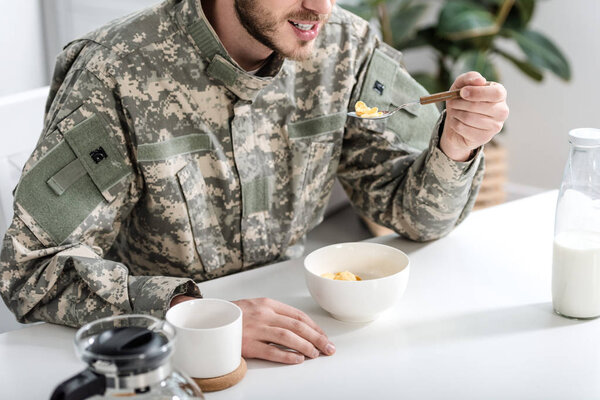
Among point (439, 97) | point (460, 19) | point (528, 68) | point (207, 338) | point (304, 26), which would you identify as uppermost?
point (304, 26)

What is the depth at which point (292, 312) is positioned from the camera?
3.83 ft

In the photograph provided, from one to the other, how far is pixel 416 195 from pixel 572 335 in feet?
1.49

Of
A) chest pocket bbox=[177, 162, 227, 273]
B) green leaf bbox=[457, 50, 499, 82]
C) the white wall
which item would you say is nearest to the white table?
chest pocket bbox=[177, 162, 227, 273]

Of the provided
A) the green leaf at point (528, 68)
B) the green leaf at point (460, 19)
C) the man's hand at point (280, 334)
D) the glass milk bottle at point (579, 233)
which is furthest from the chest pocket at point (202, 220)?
the green leaf at point (528, 68)

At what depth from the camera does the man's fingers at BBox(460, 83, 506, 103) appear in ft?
4.16

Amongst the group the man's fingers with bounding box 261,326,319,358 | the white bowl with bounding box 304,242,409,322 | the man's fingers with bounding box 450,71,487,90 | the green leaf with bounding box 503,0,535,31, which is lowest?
the man's fingers with bounding box 261,326,319,358

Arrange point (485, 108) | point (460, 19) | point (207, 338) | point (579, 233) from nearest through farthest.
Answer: point (207, 338), point (579, 233), point (485, 108), point (460, 19)

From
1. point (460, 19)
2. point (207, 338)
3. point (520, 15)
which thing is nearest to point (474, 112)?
point (207, 338)

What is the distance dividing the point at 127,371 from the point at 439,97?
0.76 metres

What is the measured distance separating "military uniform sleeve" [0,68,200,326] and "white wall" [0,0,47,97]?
3.67 feet

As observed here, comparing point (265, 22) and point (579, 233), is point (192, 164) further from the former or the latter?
point (579, 233)

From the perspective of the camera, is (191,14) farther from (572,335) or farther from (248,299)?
(572,335)

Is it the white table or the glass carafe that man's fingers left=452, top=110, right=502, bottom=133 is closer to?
the white table

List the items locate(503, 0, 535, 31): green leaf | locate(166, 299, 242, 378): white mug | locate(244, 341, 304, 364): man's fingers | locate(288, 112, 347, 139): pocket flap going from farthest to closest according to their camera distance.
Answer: locate(503, 0, 535, 31): green leaf < locate(288, 112, 347, 139): pocket flap < locate(244, 341, 304, 364): man's fingers < locate(166, 299, 242, 378): white mug
